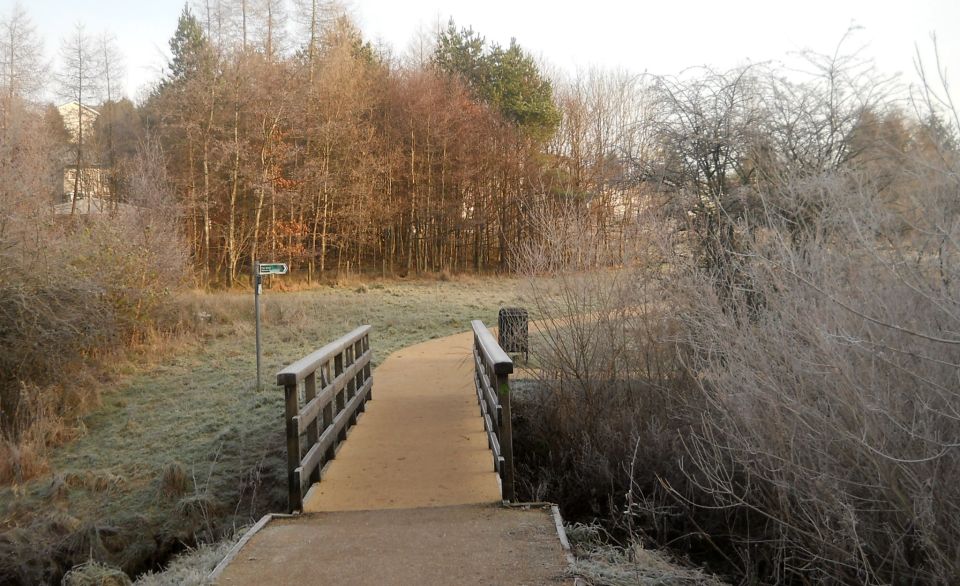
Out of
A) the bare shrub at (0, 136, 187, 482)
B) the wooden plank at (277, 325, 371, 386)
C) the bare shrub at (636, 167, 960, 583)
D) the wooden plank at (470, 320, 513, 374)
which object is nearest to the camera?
the bare shrub at (636, 167, 960, 583)

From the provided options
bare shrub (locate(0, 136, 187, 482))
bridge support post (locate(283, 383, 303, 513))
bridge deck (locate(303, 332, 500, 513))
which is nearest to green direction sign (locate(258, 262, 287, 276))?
→ bridge deck (locate(303, 332, 500, 513))

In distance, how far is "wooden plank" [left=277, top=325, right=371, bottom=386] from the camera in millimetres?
5387

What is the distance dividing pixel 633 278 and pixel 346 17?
2816cm

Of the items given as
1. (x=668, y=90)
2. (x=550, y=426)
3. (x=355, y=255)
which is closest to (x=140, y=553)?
(x=550, y=426)

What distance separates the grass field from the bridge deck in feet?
4.28

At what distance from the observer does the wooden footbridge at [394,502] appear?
4281mm

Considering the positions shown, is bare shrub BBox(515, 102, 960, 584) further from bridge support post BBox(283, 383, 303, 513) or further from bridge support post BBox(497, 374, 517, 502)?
bridge support post BBox(283, 383, 303, 513)

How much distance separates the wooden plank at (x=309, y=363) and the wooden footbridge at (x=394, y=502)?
2 cm

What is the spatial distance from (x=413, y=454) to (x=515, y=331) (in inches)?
173

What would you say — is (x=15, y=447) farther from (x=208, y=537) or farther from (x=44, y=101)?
(x=44, y=101)

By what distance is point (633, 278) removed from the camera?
9383mm

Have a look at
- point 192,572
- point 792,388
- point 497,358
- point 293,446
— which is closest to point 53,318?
point 293,446

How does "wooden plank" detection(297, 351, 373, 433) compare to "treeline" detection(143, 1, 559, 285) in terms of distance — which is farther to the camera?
"treeline" detection(143, 1, 559, 285)

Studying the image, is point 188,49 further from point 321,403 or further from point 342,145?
point 321,403
